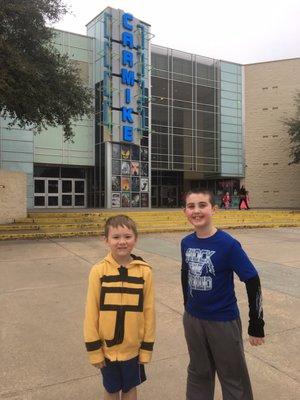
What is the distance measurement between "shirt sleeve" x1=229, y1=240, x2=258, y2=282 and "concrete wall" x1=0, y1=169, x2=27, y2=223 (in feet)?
46.7

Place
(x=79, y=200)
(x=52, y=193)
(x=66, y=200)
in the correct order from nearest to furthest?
(x=52, y=193) → (x=66, y=200) → (x=79, y=200)

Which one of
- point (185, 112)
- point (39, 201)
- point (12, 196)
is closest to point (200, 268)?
point (12, 196)

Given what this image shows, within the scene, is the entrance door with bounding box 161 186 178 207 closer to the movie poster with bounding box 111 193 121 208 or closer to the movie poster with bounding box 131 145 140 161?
the movie poster with bounding box 131 145 140 161

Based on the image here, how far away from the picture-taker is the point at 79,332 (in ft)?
15.2

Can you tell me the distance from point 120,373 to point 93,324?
35 centimetres

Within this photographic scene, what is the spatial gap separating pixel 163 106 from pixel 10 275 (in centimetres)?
2622

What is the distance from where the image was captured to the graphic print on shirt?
252cm

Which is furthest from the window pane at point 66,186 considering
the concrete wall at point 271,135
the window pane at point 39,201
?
the concrete wall at point 271,135

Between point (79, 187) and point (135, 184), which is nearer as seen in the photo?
point (135, 184)

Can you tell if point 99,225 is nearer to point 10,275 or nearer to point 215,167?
point 10,275

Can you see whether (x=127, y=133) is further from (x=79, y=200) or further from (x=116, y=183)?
(x=79, y=200)

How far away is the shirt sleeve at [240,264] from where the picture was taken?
2467 mm

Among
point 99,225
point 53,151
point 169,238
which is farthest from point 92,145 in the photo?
point 169,238

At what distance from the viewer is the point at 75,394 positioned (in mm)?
3256
